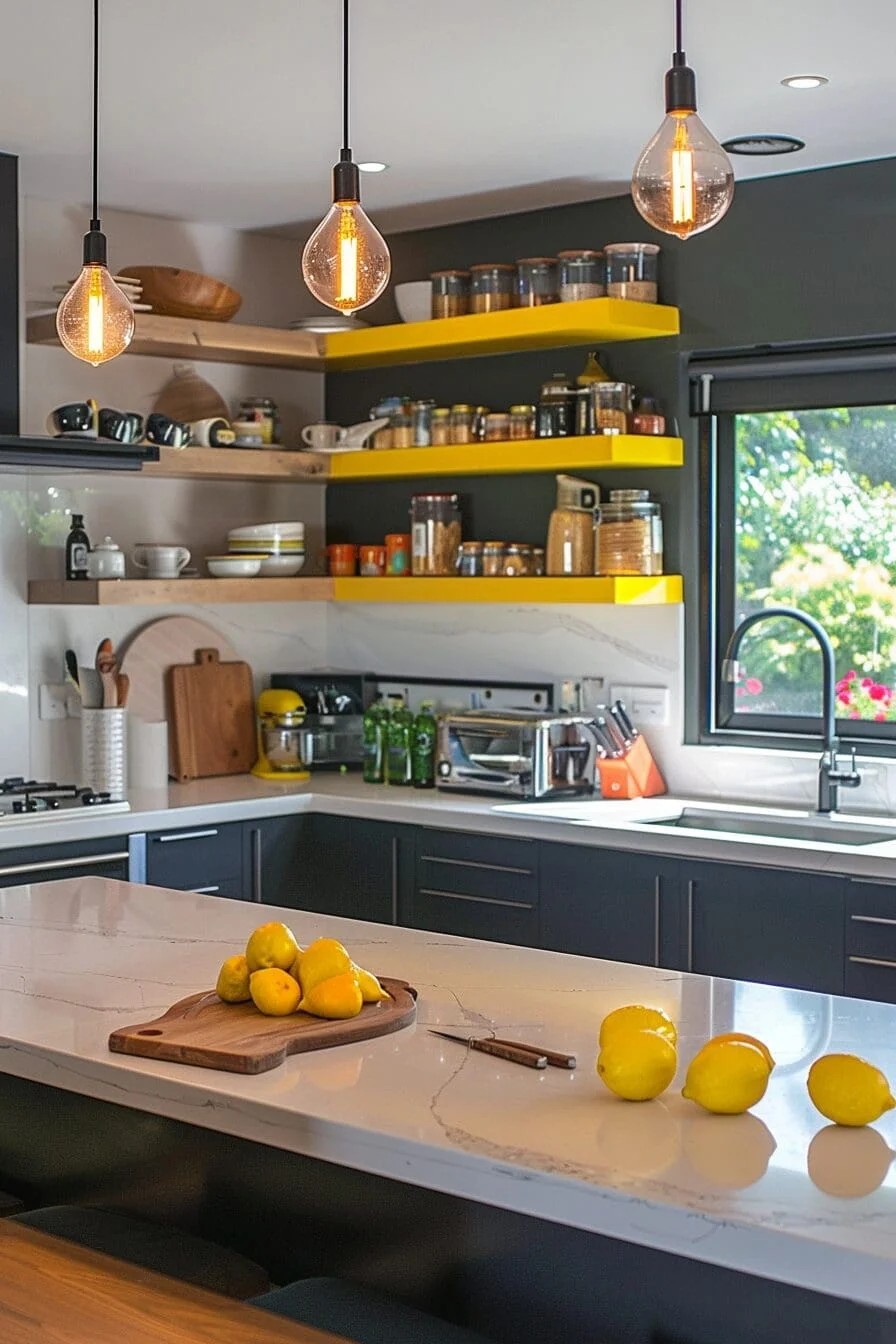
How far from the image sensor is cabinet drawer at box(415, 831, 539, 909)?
461 centimetres

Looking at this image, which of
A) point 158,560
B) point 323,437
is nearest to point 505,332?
point 323,437

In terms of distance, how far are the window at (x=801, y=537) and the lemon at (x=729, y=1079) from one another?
2795mm

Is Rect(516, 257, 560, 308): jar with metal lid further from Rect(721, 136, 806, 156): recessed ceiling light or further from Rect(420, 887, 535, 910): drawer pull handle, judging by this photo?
Rect(420, 887, 535, 910): drawer pull handle

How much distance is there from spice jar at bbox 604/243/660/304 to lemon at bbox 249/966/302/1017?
2920 mm

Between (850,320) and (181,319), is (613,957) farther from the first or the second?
(181,319)

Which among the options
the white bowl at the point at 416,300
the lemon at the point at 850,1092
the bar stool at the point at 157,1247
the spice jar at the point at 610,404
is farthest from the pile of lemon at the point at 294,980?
the white bowl at the point at 416,300

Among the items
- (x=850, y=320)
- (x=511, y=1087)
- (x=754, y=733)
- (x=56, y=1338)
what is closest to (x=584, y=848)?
(x=754, y=733)

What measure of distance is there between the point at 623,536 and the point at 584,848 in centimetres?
93

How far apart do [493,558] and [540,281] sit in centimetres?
80

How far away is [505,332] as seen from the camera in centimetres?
495

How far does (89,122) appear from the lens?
4.15m

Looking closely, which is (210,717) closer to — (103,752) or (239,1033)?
(103,752)

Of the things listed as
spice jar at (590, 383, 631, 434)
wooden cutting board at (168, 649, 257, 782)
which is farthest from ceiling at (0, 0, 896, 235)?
wooden cutting board at (168, 649, 257, 782)

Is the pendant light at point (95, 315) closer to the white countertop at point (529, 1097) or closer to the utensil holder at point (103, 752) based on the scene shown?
the white countertop at point (529, 1097)
